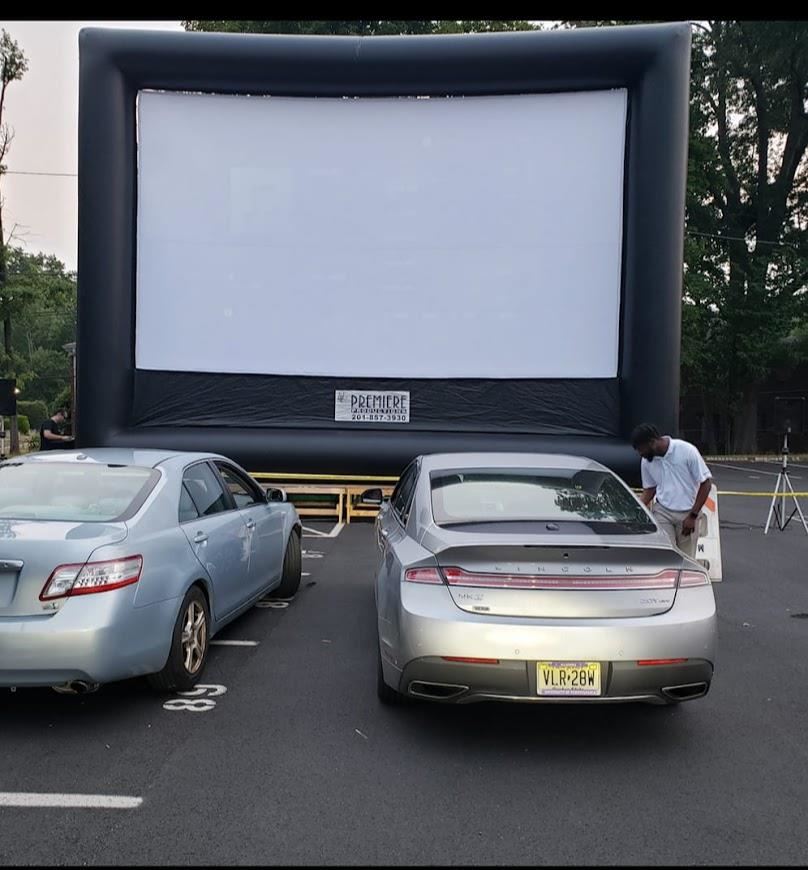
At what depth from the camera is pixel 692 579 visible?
13.6ft

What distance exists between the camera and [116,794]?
3.55 m

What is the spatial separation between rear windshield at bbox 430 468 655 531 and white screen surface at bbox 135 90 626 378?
806cm

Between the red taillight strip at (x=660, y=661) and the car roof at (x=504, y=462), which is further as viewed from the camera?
the car roof at (x=504, y=462)

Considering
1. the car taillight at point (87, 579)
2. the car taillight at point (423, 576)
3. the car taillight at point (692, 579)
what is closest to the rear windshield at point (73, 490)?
the car taillight at point (87, 579)

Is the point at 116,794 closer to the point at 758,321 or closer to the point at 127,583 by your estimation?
the point at 127,583

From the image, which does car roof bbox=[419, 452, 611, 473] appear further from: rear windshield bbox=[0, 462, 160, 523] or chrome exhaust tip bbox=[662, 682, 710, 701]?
rear windshield bbox=[0, 462, 160, 523]

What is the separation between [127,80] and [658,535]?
1216 centimetres

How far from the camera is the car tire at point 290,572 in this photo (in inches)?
289

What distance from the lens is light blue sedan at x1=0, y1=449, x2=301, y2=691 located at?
404 cm

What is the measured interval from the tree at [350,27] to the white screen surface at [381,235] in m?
14.2

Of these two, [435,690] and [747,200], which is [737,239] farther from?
[435,690]


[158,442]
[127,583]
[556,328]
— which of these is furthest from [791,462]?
[127,583]

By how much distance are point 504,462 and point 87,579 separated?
2636 mm

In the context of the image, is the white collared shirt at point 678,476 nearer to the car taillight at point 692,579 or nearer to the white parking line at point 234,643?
the car taillight at point 692,579
